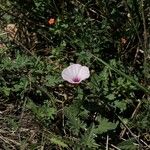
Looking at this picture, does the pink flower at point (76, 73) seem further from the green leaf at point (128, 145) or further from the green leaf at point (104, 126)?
the green leaf at point (128, 145)

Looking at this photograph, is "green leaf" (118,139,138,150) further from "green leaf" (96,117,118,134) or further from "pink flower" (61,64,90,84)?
"pink flower" (61,64,90,84)

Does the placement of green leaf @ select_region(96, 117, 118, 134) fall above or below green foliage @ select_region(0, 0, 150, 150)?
below

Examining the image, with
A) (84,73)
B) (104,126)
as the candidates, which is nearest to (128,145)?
(104,126)

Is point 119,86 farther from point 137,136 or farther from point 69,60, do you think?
point 69,60

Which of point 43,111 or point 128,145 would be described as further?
point 43,111

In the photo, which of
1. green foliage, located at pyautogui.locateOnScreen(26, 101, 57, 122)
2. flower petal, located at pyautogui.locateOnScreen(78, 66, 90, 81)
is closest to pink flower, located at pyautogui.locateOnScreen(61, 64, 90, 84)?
flower petal, located at pyautogui.locateOnScreen(78, 66, 90, 81)

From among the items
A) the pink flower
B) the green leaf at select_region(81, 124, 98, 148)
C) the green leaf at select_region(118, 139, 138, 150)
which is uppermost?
the pink flower

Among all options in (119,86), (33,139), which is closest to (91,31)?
(119,86)

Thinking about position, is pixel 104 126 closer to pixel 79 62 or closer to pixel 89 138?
pixel 89 138
